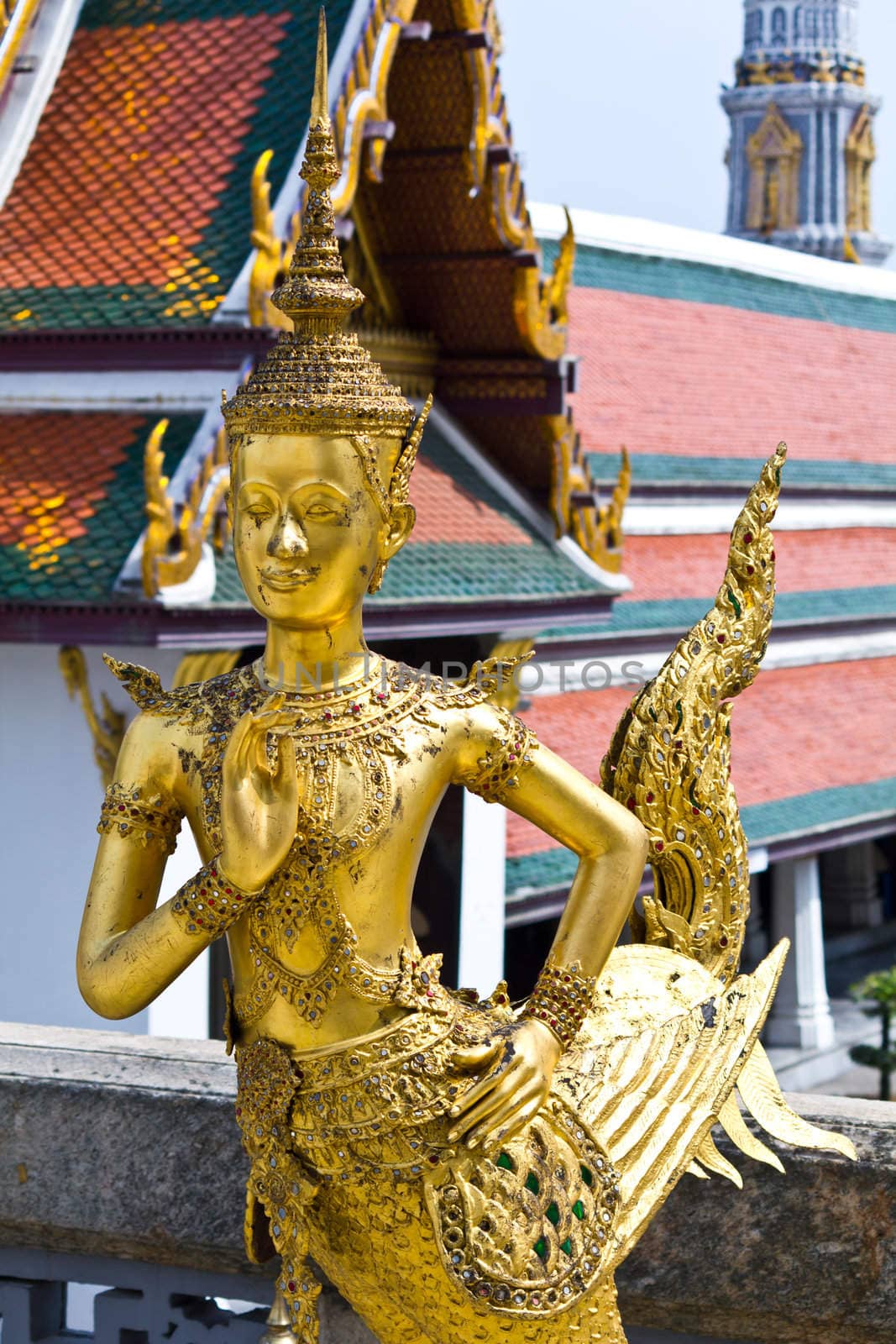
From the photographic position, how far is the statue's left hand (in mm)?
3361

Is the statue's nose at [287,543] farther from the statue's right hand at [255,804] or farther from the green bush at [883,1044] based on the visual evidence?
the green bush at [883,1044]

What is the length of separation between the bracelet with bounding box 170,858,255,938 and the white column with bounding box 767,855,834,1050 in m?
12.1

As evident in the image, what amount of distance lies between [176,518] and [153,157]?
204 centimetres

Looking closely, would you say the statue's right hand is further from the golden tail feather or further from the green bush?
the green bush

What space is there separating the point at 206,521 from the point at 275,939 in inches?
190

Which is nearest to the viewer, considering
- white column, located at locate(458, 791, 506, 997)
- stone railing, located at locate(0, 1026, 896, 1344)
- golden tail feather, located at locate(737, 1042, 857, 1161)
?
golden tail feather, located at locate(737, 1042, 857, 1161)

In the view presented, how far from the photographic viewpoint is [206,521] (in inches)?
318

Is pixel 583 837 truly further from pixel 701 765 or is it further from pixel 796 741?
pixel 796 741

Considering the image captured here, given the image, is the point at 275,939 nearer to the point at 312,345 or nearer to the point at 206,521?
the point at 312,345

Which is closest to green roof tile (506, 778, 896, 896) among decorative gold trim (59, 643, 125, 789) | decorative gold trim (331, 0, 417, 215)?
decorative gold trim (59, 643, 125, 789)

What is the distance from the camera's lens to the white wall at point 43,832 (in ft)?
29.2

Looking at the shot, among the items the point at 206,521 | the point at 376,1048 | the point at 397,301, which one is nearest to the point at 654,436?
the point at 397,301

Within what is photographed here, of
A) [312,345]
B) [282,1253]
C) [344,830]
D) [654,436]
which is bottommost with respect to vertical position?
[282,1253]

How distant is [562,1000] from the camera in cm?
352
